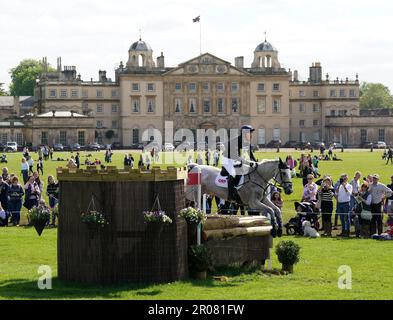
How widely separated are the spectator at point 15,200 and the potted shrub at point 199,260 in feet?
33.7

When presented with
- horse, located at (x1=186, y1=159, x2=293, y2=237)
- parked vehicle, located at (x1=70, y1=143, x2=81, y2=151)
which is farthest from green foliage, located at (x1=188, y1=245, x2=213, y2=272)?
parked vehicle, located at (x1=70, y1=143, x2=81, y2=151)

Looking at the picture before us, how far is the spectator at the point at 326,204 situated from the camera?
2175 cm

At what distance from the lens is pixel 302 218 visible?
21.9 m

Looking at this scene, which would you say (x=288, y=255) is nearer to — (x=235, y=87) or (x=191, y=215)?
(x=191, y=215)

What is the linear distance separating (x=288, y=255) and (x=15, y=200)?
10705mm

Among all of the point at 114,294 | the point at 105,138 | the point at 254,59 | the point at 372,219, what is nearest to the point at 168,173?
the point at 114,294

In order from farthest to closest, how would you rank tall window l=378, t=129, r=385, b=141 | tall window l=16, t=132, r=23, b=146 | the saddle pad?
tall window l=378, t=129, r=385, b=141, tall window l=16, t=132, r=23, b=146, the saddle pad

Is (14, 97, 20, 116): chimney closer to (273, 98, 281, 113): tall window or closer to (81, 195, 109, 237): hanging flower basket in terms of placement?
(273, 98, 281, 113): tall window

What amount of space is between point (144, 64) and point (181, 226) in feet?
324

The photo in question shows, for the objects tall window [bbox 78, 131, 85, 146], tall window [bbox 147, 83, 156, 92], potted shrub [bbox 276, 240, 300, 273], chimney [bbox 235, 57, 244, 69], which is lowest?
potted shrub [bbox 276, 240, 300, 273]

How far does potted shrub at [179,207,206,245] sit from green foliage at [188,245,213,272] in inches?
7.9

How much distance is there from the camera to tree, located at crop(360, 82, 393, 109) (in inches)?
6234

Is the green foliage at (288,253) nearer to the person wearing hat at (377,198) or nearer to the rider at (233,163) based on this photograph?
the rider at (233,163)
